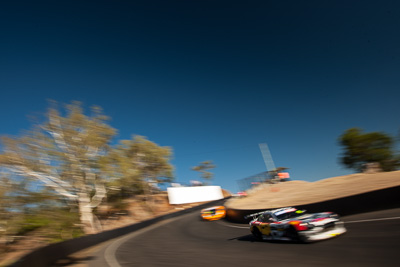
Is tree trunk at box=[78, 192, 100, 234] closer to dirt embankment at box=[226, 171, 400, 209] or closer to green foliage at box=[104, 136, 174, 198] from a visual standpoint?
green foliage at box=[104, 136, 174, 198]

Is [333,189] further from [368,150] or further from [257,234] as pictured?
[368,150]

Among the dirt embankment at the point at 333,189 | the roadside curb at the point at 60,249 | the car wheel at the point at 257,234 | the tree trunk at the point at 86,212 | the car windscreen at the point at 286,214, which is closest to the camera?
the car windscreen at the point at 286,214

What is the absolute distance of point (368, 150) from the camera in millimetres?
46469

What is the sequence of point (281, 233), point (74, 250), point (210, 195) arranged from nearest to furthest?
1. point (281, 233)
2. point (74, 250)
3. point (210, 195)

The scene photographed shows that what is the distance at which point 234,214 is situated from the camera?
18.7 meters

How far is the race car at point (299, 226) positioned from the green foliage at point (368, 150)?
4575cm

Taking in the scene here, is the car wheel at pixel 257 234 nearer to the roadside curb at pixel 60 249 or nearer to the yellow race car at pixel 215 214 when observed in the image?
the roadside curb at pixel 60 249

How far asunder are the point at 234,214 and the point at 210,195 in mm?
30919

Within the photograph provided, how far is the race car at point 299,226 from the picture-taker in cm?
647

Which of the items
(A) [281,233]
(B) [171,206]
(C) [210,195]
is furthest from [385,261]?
(C) [210,195]

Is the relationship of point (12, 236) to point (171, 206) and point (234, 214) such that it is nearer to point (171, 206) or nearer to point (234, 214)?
point (234, 214)

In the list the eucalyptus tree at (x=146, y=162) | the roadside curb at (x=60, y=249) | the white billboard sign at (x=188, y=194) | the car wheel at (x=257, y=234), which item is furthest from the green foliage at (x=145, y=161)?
the car wheel at (x=257, y=234)

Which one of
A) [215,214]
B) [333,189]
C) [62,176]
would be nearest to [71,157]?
[62,176]

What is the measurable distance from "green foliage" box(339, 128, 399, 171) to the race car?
150 feet
